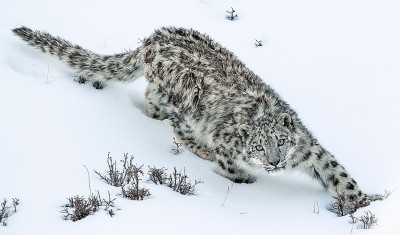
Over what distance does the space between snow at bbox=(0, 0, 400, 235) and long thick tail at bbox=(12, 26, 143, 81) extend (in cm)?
21

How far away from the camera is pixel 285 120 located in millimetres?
8078

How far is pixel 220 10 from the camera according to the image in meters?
13.7

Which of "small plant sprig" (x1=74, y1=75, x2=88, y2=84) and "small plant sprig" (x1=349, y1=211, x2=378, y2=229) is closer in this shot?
"small plant sprig" (x1=349, y1=211, x2=378, y2=229)

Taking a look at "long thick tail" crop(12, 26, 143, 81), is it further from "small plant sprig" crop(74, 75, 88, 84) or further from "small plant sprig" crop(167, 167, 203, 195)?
"small plant sprig" crop(167, 167, 203, 195)

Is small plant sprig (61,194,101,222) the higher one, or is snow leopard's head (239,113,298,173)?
snow leopard's head (239,113,298,173)

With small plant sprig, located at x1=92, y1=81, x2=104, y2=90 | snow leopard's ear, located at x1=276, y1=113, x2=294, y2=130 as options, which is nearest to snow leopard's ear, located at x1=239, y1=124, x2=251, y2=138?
snow leopard's ear, located at x1=276, y1=113, x2=294, y2=130

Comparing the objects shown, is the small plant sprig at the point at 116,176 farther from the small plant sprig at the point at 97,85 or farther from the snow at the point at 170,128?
the small plant sprig at the point at 97,85

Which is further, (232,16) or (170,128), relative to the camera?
(232,16)

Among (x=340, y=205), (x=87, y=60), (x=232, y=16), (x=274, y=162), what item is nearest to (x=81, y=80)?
(x=87, y=60)

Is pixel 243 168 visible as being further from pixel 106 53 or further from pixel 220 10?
pixel 220 10

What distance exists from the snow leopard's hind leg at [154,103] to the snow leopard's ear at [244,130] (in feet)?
6.36

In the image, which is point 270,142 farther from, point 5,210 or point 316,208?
point 5,210

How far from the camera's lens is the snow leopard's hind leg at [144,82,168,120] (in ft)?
32.0

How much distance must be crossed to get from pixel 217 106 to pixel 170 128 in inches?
42.1
